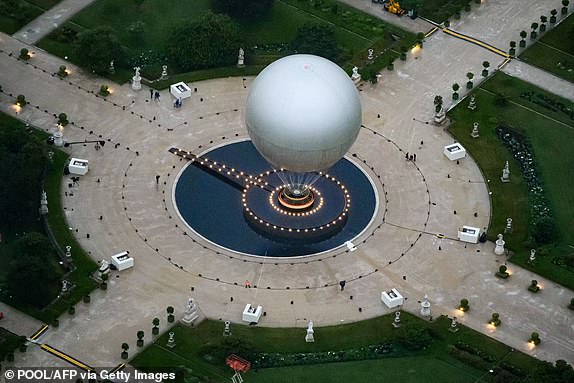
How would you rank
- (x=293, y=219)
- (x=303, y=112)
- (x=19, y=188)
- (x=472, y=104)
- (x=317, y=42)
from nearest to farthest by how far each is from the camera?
(x=303, y=112)
(x=19, y=188)
(x=293, y=219)
(x=472, y=104)
(x=317, y=42)

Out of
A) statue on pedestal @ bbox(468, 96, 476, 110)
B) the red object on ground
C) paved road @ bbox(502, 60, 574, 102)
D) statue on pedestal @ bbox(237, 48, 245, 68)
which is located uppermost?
paved road @ bbox(502, 60, 574, 102)

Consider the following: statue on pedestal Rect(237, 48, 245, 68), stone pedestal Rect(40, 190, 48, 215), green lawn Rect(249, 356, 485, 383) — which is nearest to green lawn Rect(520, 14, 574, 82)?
statue on pedestal Rect(237, 48, 245, 68)

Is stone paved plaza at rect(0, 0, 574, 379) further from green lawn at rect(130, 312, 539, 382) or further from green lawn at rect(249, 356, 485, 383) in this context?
green lawn at rect(249, 356, 485, 383)

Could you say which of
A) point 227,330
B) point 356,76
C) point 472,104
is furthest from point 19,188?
point 472,104

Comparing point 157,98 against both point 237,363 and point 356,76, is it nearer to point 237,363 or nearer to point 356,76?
point 356,76

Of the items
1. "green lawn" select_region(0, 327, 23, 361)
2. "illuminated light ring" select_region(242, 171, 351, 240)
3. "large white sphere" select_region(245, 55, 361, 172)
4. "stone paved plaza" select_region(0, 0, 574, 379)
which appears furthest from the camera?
"illuminated light ring" select_region(242, 171, 351, 240)

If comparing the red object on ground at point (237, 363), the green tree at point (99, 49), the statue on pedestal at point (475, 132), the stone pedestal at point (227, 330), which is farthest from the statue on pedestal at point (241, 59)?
the red object on ground at point (237, 363)
